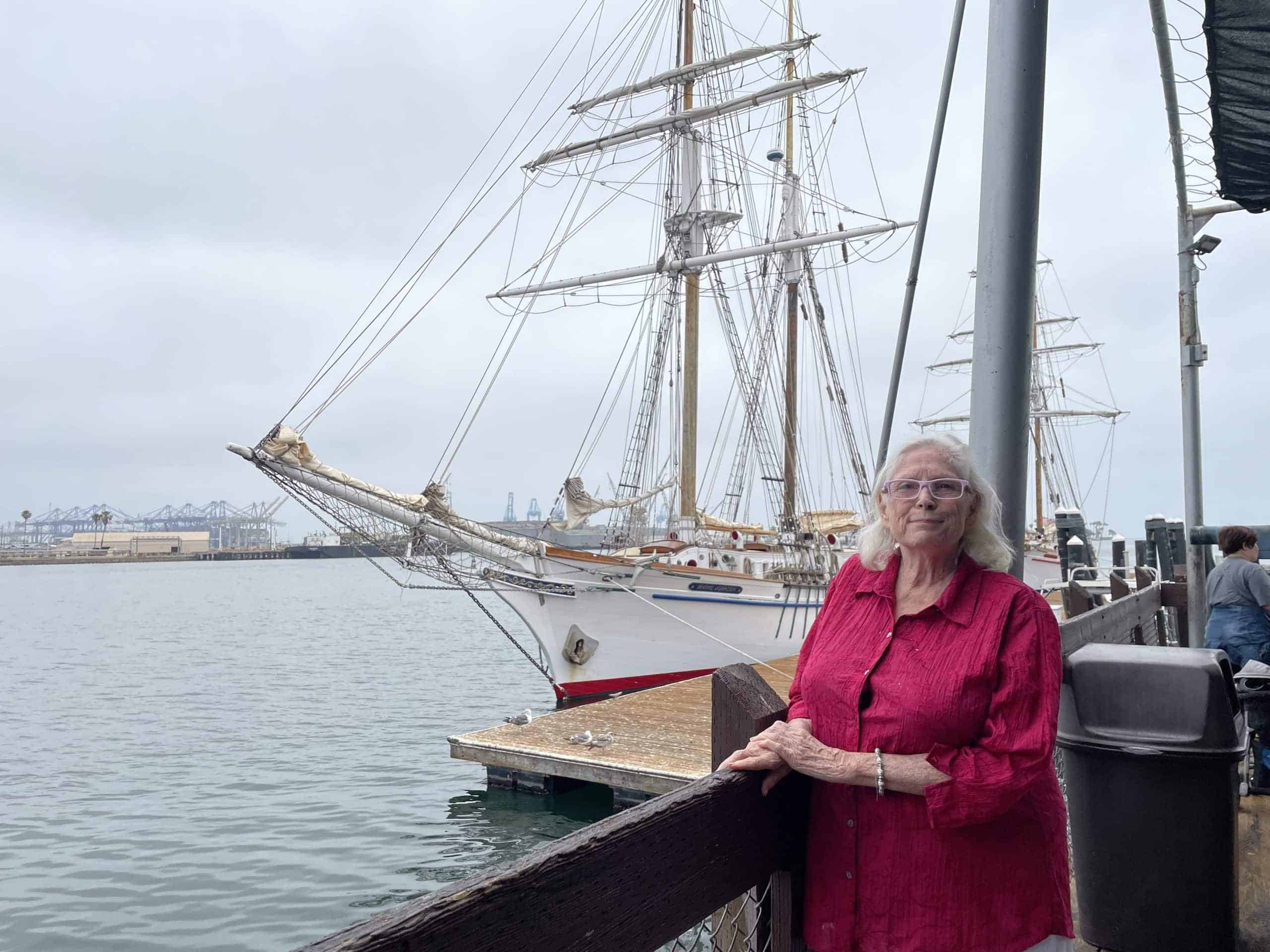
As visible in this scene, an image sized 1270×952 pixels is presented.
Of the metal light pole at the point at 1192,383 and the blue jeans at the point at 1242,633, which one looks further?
the metal light pole at the point at 1192,383

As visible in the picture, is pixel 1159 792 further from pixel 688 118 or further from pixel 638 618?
pixel 688 118

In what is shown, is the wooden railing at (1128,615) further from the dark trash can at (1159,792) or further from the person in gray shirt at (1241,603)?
the person in gray shirt at (1241,603)

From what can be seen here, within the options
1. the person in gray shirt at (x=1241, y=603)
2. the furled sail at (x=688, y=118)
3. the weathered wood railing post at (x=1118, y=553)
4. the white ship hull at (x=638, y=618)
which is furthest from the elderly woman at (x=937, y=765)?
the furled sail at (x=688, y=118)

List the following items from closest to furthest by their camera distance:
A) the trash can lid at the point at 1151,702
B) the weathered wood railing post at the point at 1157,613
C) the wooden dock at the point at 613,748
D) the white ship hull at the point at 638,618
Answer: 1. the trash can lid at the point at 1151,702
2. the weathered wood railing post at the point at 1157,613
3. the wooden dock at the point at 613,748
4. the white ship hull at the point at 638,618

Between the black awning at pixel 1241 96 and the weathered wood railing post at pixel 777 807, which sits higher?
the black awning at pixel 1241 96

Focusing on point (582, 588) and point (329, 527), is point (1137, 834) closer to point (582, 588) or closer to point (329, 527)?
point (329, 527)

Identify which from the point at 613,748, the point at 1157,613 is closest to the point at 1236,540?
the point at 1157,613

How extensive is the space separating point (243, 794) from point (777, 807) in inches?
531

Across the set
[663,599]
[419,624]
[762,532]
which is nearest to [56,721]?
[663,599]

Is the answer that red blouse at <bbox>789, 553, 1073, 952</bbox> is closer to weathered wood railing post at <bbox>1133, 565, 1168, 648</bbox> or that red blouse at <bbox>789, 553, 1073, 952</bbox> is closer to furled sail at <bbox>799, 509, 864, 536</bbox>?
weathered wood railing post at <bbox>1133, 565, 1168, 648</bbox>

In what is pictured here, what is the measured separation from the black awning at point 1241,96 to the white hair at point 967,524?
8.56 ft

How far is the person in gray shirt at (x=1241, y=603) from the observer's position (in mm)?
5543

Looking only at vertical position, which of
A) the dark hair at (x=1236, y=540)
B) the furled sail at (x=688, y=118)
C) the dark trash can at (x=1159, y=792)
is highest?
the furled sail at (x=688, y=118)

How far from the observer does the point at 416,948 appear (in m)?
1.15
